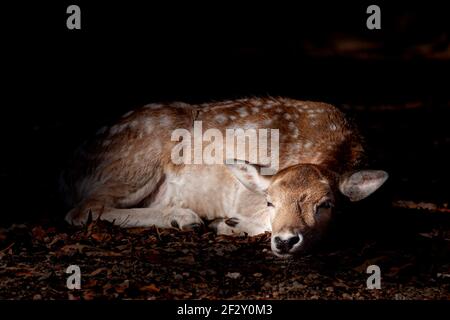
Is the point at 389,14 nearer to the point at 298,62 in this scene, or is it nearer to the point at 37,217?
the point at 298,62

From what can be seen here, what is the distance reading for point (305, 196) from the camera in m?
5.29

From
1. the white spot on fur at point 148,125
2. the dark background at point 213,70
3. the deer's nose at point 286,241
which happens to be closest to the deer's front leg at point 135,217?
the dark background at point 213,70

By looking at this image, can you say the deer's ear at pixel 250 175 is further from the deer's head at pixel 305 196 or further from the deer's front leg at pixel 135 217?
the deer's front leg at pixel 135 217

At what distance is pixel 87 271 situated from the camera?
4.82 metres

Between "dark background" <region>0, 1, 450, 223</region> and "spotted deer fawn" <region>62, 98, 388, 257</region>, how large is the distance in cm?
45

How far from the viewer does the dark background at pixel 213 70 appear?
8.47 m

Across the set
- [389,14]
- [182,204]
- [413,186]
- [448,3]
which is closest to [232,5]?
[389,14]

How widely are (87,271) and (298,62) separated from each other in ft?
35.6

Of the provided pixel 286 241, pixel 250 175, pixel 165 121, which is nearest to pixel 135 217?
pixel 165 121

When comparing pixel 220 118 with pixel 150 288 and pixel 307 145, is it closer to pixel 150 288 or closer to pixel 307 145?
pixel 307 145

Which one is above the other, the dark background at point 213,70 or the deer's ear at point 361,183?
the dark background at point 213,70

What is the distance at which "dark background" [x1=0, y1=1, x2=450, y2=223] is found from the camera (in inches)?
333

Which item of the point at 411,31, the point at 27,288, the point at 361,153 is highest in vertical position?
the point at 411,31

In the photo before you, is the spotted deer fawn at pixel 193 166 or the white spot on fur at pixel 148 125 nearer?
the spotted deer fawn at pixel 193 166
